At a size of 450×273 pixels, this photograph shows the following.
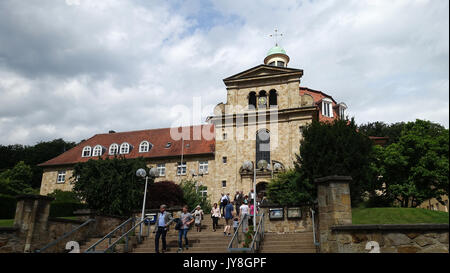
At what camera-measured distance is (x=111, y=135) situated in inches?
1885

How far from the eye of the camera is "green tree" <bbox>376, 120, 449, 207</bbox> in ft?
82.0

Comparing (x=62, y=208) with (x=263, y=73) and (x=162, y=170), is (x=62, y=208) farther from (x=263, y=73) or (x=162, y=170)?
(x=263, y=73)

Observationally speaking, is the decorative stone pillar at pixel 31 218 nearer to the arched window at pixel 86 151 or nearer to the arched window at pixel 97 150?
the arched window at pixel 97 150

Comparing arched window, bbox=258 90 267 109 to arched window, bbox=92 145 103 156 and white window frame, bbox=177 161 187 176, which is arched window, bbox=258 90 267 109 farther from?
arched window, bbox=92 145 103 156

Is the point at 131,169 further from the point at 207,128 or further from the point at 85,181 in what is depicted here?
the point at 207,128

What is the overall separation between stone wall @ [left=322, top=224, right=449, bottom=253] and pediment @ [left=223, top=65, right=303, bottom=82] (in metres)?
26.3

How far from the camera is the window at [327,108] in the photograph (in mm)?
41719

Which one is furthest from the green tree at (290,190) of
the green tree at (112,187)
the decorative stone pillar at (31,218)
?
the decorative stone pillar at (31,218)

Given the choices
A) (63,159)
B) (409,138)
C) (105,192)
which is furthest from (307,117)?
(63,159)

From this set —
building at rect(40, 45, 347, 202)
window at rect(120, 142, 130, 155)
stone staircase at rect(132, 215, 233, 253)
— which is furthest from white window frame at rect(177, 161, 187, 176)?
stone staircase at rect(132, 215, 233, 253)

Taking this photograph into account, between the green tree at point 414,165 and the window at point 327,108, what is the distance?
13.4m

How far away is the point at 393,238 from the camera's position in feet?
25.3

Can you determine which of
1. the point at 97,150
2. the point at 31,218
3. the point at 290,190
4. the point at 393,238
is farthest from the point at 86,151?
the point at 393,238
